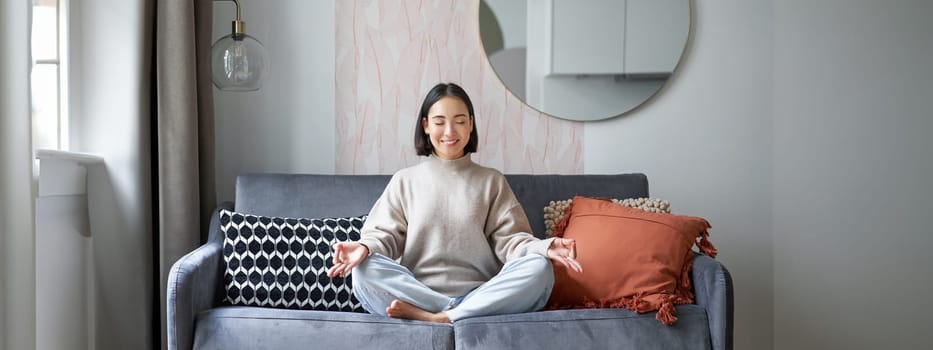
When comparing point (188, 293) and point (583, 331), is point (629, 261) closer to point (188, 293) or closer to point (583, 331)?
point (583, 331)

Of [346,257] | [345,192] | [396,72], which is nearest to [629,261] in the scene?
[346,257]

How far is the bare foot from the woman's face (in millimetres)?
517

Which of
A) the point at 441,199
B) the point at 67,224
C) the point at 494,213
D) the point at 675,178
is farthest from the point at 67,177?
the point at 675,178

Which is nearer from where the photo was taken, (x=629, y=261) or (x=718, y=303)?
(x=718, y=303)

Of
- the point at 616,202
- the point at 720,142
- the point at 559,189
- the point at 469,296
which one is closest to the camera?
the point at 469,296

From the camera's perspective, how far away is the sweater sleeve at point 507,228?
2.27 m

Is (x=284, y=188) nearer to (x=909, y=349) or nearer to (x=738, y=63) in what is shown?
(x=738, y=63)

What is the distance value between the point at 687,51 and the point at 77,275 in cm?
220

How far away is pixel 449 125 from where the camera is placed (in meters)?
2.34

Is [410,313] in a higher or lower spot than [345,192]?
lower

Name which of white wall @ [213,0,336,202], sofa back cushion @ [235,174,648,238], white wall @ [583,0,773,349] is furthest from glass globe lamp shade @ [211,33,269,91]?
white wall @ [583,0,773,349]

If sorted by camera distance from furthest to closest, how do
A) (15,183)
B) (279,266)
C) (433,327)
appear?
(279,266) → (433,327) → (15,183)

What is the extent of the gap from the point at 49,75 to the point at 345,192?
3.00 feet

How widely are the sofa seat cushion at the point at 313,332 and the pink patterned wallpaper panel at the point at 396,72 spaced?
1003 mm
